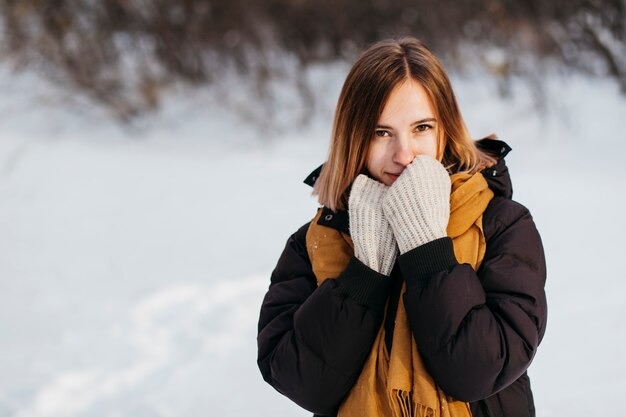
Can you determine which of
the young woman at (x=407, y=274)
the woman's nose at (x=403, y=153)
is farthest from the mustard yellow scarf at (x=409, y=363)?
the woman's nose at (x=403, y=153)

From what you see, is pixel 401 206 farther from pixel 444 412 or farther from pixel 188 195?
pixel 188 195

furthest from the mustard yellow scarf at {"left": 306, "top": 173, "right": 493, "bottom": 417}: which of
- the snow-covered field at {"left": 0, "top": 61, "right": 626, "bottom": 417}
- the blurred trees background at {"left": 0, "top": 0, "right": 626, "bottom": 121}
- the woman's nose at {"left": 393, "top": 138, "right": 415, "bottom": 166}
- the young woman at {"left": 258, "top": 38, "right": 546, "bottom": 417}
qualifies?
the blurred trees background at {"left": 0, "top": 0, "right": 626, "bottom": 121}

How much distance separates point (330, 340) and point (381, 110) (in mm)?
597

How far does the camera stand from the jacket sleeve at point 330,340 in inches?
63.1

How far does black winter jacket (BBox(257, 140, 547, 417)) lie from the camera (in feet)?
4.92

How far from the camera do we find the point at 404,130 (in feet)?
5.77

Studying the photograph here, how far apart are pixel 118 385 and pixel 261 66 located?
20.6 feet

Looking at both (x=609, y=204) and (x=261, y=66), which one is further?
(x=261, y=66)

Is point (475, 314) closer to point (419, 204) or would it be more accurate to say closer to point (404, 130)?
point (419, 204)

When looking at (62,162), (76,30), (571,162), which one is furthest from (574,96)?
(76,30)

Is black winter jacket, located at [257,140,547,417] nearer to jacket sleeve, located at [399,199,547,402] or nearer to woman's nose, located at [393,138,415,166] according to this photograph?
jacket sleeve, located at [399,199,547,402]

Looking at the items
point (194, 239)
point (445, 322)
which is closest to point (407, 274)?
point (445, 322)

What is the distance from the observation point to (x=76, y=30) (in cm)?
921

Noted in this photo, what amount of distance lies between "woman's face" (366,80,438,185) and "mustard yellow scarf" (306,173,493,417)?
134mm
